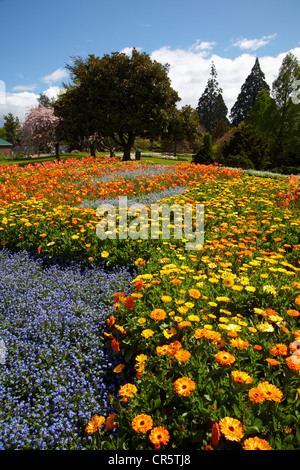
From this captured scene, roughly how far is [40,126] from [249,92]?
39.5 m

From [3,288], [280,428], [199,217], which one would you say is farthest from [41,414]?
[199,217]

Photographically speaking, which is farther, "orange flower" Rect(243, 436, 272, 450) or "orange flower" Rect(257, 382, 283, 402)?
"orange flower" Rect(257, 382, 283, 402)

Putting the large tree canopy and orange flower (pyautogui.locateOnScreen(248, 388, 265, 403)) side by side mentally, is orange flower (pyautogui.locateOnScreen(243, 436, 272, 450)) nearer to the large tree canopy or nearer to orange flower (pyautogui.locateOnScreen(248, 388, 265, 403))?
orange flower (pyautogui.locateOnScreen(248, 388, 265, 403))

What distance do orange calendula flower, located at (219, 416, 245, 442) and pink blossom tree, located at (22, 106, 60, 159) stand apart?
97.1ft

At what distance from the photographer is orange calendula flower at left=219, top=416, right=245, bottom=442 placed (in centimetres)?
138

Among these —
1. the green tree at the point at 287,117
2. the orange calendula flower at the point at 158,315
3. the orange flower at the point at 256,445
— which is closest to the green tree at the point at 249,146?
the green tree at the point at 287,117

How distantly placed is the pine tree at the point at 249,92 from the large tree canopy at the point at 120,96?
36.5 m

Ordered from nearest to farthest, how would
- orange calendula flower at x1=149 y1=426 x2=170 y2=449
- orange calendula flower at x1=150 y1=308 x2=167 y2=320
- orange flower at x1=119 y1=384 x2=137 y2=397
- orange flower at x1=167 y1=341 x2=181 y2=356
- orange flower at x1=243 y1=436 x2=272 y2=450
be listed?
orange flower at x1=243 y1=436 x2=272 y2=450 < orange calendula flower at x1=149 y1=426 x2=170 y2=449 < orange flower at x1=119 y1=384 x2=137 y2=397 < orange flower at x1=167 y1=341 x2=181 y2=356 < orange calendula flower at x1=150 y1=308 x2=167 y2=320

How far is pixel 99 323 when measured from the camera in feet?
9.15

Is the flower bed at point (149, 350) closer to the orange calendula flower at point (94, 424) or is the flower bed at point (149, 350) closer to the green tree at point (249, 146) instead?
the orange calendula flower at point (94, 424)

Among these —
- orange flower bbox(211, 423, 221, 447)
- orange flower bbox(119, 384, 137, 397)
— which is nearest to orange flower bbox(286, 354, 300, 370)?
orange flower bbox(211, 423, 221, 447)

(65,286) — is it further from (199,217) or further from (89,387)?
(199,217)

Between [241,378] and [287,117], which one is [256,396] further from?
[287,117]

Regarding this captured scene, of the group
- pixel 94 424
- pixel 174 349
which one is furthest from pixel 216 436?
pixel 94 424
